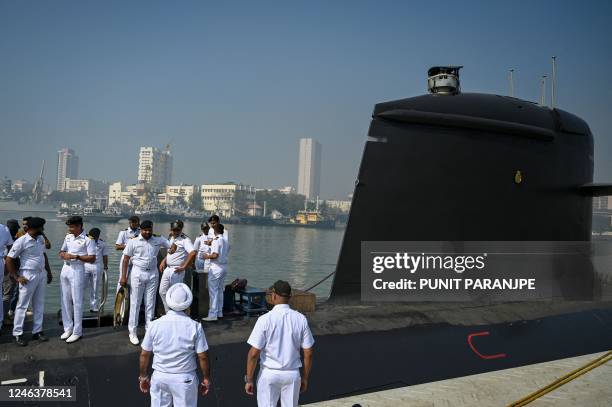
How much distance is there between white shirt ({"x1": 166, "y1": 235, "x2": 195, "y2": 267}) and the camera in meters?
6.98

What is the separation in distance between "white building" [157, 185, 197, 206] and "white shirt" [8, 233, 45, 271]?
14799cm

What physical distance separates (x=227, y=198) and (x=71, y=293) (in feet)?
461

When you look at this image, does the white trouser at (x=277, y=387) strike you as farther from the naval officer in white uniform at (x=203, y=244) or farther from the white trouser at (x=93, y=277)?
the white trouser at (x=93, y=277)

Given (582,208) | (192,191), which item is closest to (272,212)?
(192,191)

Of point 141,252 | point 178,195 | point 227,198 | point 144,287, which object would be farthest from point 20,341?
point 178,195

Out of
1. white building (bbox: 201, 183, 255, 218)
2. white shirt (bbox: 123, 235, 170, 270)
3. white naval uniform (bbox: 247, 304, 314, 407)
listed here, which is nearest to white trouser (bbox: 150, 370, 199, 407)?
white naval uniform (bbox: 247, 304, 314, 407)

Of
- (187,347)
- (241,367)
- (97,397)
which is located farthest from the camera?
(241,367)

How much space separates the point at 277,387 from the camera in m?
4.00

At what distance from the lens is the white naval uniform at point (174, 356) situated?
3.80 metres

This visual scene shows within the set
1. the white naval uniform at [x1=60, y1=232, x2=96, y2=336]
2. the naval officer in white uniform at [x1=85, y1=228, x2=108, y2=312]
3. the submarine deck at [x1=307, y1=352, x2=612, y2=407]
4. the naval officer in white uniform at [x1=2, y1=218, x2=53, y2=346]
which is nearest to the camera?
the naval officer in white uniform at [x1=2, y1=218, x2=53, y2=346]

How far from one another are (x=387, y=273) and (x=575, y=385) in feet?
11.2

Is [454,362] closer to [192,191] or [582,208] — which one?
[582,208]

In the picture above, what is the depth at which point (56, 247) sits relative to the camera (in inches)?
1634

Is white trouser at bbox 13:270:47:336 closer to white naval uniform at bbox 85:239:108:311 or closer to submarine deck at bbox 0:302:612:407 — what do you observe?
submarine deck at bbox 0:302:612:407
